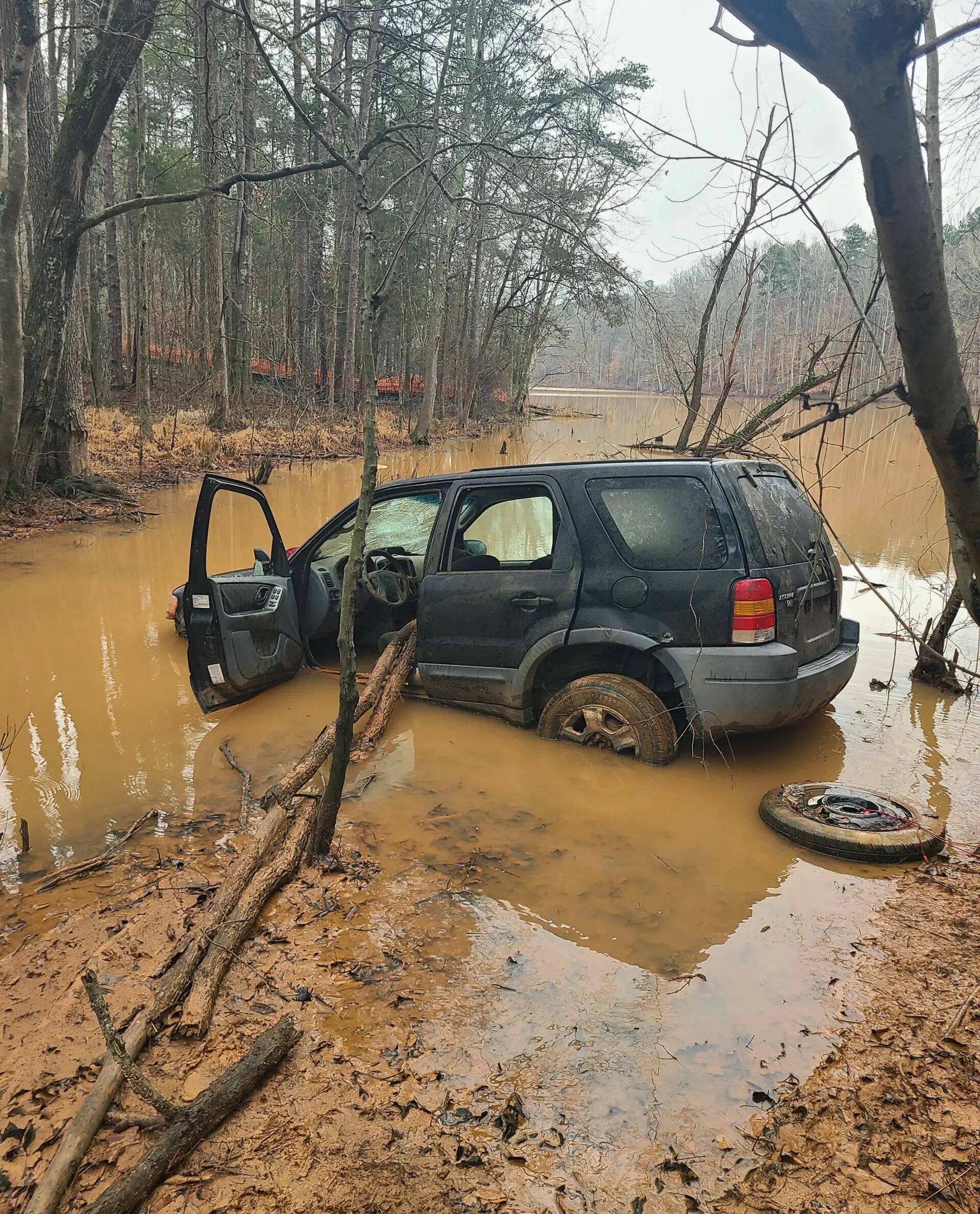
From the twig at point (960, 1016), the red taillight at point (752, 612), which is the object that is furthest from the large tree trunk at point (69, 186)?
the twig at point (960, 1016)

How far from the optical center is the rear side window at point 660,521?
4.24 metres

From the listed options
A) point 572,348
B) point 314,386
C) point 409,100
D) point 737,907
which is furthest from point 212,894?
point 572,348

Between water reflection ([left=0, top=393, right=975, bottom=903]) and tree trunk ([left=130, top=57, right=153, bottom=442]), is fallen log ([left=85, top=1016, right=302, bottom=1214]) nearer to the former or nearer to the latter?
water reflection ([left=0, top=393, right=975, bottom=903])

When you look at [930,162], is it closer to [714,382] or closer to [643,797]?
[643,797]

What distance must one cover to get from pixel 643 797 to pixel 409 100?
24.7 meters

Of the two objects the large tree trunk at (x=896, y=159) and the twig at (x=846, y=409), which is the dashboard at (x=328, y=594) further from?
the large tree trunk at (x=896, y=159)

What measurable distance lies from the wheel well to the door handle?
11.1 inches

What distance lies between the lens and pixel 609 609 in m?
4.53

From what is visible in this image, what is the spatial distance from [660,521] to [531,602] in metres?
0.92

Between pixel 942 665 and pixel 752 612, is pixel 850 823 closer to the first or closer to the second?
pixel 752 612

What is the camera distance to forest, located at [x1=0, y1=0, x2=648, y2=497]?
6621 mm

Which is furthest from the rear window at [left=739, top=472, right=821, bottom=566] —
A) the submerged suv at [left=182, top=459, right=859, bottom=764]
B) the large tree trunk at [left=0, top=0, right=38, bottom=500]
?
the large tree trunk at [left=0, top=0, right=38, bottom=500]

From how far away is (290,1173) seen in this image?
2.00 meters

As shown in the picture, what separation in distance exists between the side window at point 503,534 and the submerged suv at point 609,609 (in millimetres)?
22
